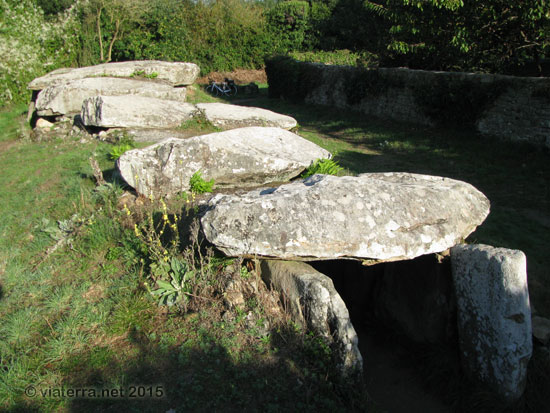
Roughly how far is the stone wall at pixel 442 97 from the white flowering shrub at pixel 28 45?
9447mm

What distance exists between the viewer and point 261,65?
78.9ft

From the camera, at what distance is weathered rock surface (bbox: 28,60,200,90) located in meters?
11.9

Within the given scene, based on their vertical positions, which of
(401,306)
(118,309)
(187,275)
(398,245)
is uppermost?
(398,245)

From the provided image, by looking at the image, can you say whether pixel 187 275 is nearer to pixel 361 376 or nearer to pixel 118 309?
pixel 118 309

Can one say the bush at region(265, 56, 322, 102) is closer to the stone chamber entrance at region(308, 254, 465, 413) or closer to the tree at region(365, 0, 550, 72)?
the tree at region(365, 0, 550, 72)

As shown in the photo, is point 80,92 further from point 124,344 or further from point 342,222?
point 342,222

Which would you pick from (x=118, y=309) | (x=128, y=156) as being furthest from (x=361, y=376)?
(x=128, y=156)

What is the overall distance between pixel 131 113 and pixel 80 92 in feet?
9.08

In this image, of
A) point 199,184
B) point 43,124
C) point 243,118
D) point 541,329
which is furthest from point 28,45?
point 541,329

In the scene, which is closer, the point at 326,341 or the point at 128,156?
the point at 326,341

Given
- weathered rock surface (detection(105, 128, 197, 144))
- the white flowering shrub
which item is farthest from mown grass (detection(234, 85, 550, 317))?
the white flowering shrub

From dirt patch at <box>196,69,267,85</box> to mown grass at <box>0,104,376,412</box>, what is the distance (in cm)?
1770

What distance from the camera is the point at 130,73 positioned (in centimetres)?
1209

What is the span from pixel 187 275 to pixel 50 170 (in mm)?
5511
